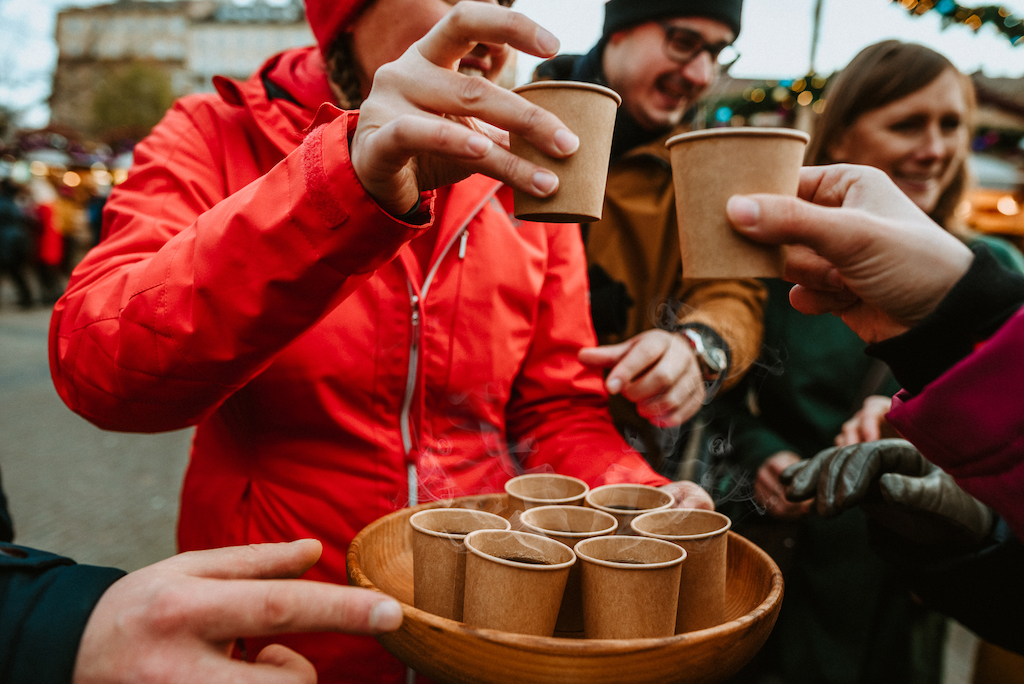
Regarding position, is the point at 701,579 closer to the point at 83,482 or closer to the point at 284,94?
the point at 284,94

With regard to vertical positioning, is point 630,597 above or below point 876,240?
below

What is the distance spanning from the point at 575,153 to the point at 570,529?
0.72 metres

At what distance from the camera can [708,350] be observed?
1.80m

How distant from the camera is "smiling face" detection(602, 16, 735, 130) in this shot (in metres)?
2.22

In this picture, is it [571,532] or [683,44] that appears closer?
[571,532]

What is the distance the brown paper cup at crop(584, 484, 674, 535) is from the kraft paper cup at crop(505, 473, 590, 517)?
3 centimetres

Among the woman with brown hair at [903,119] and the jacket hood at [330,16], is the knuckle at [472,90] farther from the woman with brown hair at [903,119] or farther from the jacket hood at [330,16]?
the woman with brown hair at [903,119]

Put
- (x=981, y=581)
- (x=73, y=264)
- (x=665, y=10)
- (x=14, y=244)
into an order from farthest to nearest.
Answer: (x=73, y=264) < (x=14, y=244) < (x=665, y=10) < (x=981, y=581)

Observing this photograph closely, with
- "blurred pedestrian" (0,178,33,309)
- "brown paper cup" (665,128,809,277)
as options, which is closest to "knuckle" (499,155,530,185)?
"brown paper cup" (665,128,809,277)

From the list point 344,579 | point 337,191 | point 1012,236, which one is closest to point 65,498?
point 344,579

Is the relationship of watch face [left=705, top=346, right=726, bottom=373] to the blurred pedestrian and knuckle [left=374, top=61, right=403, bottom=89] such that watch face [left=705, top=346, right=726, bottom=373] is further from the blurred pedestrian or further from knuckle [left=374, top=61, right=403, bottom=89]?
the blurred pedestrian

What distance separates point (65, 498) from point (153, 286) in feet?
14.2

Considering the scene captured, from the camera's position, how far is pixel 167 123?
1396 mm

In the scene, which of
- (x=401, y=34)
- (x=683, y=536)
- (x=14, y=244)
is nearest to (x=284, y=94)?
(x=401, y=34)
